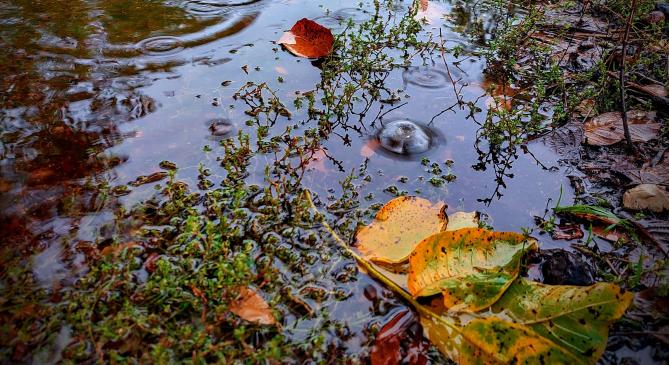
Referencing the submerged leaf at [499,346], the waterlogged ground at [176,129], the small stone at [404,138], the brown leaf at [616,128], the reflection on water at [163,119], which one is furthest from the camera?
the brown leaf at [616,128]

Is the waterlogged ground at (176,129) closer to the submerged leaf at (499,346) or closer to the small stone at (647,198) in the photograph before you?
the submerged leaf at (499,346)

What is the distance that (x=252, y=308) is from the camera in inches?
58.4

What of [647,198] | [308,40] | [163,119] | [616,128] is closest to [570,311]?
[647,198]

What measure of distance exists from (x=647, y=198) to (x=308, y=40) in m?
2.05

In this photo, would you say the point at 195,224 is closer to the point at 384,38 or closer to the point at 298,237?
the point at 298,237

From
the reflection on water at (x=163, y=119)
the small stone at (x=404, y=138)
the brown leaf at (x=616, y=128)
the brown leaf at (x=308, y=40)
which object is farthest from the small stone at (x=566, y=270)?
the brown leaf at (x=308, y=40)

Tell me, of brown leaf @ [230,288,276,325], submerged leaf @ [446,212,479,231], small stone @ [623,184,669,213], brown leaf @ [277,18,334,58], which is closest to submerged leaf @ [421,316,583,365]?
submerged leaf @ [446,212,479,231]

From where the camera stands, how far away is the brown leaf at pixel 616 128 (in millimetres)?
2328

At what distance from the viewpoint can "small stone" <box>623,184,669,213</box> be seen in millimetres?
1935

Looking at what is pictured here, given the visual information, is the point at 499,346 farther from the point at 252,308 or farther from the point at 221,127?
the point at 221,127

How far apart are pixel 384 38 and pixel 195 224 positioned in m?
2.05

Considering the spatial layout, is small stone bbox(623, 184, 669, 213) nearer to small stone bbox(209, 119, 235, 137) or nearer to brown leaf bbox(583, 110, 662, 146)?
brown leaf bbox(583, 110, 662, 146)

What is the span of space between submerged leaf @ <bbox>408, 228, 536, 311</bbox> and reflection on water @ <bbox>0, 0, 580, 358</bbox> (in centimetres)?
24

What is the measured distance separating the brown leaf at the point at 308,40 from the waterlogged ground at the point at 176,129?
0.09 m
